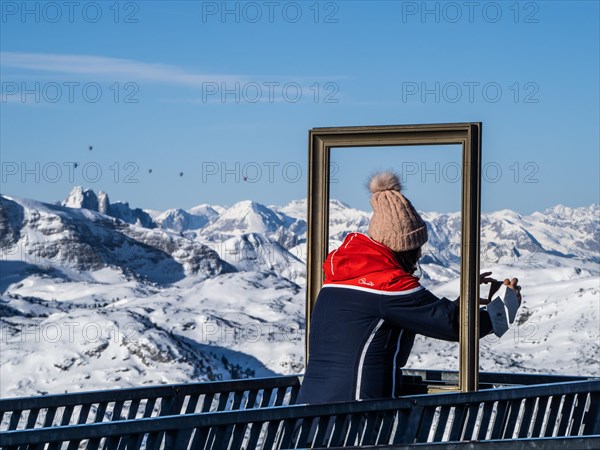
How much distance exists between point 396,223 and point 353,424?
3.54 feet

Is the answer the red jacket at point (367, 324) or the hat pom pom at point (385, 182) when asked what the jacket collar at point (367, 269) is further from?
the hat pom pom at point (385, 182)

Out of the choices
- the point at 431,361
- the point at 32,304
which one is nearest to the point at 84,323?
the point at 431,361

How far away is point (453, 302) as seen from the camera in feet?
17.8

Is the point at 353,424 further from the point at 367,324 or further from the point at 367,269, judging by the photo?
the point at 367,269

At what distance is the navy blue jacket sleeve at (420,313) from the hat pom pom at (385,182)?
77cm

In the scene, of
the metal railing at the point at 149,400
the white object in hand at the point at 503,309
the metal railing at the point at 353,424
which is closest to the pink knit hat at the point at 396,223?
the white object in hand at the point at 503,309

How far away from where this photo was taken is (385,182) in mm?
5773

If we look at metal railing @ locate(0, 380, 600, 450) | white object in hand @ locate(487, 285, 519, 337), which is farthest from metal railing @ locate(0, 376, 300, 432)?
white object in hand @ locate(487, 285, 519, 337)

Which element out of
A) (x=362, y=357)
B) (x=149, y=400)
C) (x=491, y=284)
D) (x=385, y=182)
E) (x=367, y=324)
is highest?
(x=385, y=182)

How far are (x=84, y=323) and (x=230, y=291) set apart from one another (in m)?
29.3

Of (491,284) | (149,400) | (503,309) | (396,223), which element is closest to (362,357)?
(396,223)

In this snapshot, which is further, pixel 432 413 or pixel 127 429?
pixel 432 413

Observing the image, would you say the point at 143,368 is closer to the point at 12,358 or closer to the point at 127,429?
the point at 12,358

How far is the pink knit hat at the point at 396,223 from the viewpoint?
5.48 m
